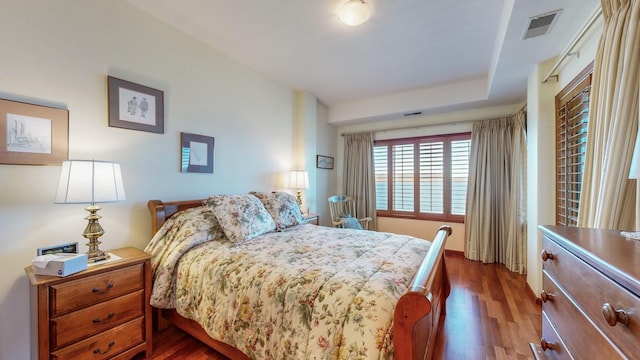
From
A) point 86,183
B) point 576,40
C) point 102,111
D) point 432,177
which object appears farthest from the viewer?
point 432,177

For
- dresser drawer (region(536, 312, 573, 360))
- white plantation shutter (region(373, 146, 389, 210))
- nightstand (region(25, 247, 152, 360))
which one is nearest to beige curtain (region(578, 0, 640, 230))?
dresser drawer (region(536, 312, 573, 360))

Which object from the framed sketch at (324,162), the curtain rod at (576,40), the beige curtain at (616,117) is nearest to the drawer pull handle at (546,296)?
the beige curtain at (616,117)

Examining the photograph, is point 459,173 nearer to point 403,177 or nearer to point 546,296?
point 403,177

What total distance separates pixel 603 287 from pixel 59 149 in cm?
276

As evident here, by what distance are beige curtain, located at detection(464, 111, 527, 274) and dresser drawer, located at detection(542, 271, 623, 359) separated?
2714 mm

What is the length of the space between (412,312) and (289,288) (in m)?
0.63

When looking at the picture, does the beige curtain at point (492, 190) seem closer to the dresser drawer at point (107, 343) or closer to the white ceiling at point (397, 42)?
the white ceiling at point (397, 42)

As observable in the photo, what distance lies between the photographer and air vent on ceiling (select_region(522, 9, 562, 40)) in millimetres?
1723

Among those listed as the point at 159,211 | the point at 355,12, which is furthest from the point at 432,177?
the point at 159,211

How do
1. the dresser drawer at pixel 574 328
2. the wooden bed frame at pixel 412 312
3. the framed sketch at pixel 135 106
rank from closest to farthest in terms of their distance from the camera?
1. the dresser drawer at pixel 574 328
2. the wooden bed frame at pixel 412 312
3. the framed sketch at pixel 135 106

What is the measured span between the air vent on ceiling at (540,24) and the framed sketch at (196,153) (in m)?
2.89

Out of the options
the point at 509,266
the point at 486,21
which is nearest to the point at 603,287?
the point at 486,21

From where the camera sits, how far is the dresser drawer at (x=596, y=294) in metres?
0.61

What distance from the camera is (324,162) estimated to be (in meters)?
4.51
